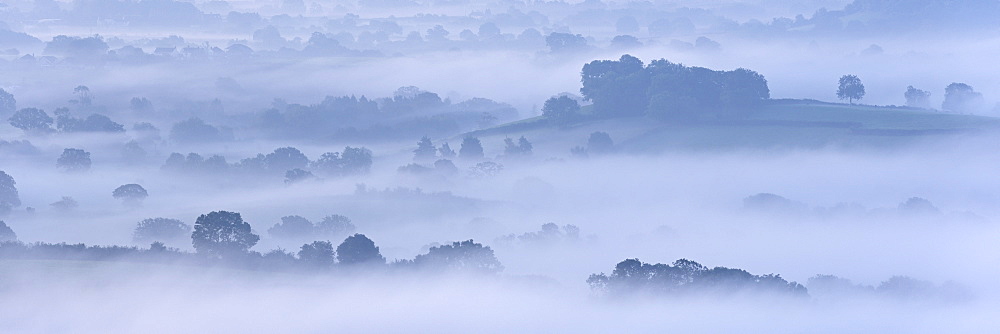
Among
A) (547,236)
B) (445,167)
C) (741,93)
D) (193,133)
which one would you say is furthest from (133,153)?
(547,236)

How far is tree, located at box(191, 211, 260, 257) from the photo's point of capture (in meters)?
Result: 75.8

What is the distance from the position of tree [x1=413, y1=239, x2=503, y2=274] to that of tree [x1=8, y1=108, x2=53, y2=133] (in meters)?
98.8

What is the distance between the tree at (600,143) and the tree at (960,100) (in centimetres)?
5172

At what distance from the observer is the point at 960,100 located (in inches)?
6954

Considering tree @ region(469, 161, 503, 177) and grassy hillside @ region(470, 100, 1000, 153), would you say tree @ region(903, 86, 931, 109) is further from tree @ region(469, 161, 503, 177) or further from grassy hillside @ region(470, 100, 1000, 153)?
tree @ region(469, 161, 503, 177)

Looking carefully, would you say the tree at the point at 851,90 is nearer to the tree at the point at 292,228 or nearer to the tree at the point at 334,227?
the tree at the point at 334,227

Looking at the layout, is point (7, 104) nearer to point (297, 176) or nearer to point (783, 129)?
point (297, 176)

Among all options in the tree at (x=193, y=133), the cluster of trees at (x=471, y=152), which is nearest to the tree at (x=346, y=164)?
the cluster of trees at (x=471, y=152)

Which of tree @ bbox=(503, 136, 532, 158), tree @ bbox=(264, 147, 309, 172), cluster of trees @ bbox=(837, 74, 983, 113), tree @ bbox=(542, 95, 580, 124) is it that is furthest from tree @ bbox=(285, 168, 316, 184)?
cluster of trees @ bbox=(837, 74, 983, 113)

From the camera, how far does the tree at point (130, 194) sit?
375 feet

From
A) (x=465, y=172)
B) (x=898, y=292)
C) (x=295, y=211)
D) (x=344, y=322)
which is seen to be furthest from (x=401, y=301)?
(x=465, y=172)

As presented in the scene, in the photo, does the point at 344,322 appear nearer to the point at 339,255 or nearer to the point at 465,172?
the point at 339,255

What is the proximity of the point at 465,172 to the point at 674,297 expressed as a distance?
67.9 metres

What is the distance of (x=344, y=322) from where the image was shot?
60.8 meters
